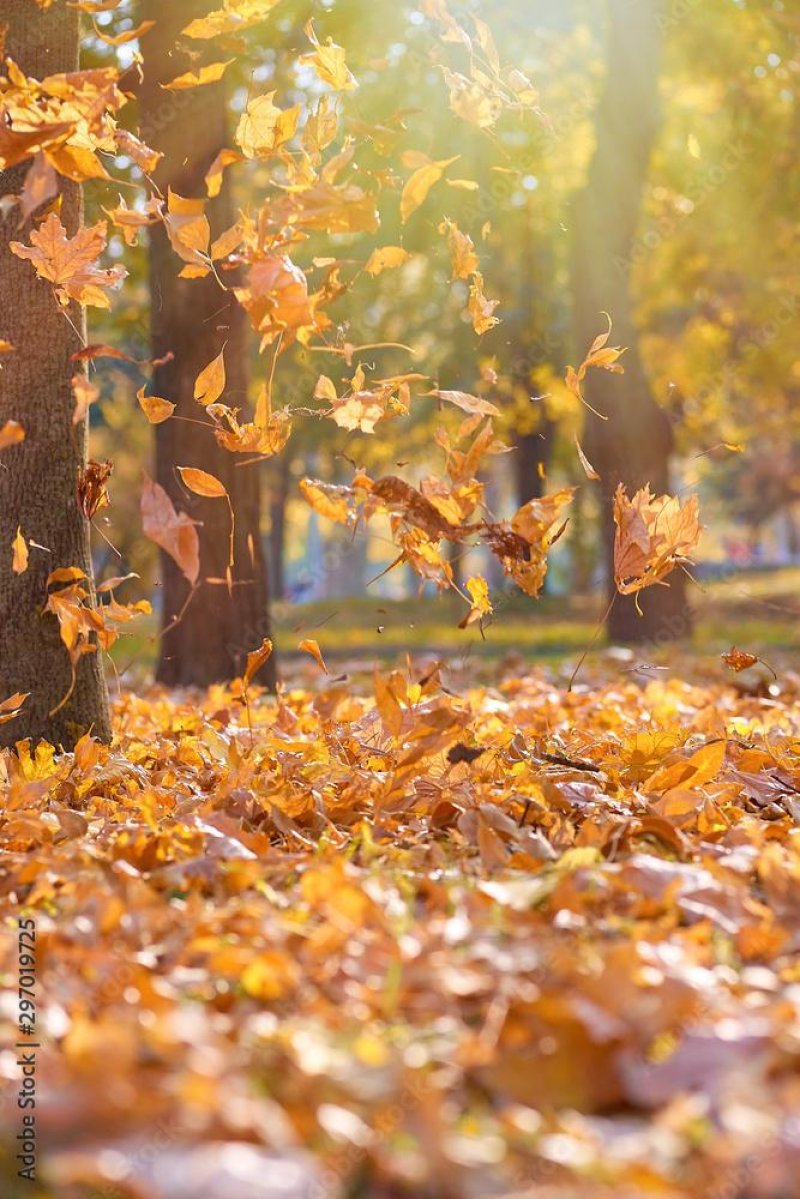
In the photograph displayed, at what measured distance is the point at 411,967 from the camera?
1776 millimetres

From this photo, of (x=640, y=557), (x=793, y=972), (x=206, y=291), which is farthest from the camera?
(x=206, y=291)

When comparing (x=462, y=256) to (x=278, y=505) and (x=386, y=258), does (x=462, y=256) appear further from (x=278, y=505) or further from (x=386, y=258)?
(x=278, y=505)

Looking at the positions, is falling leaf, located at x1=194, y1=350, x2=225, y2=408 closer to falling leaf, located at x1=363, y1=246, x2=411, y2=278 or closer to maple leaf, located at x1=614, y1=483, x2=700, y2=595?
falling leaf, located at x1=363, y1=246, x2=411, y2=278

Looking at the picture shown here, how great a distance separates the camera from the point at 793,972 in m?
1.85

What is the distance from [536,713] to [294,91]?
728 centimetres

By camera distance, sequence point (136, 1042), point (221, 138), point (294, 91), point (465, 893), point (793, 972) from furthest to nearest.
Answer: point (294, 91)
point (221, 138)
point (465, 893)
point (793, 972)
point (136, 1042)

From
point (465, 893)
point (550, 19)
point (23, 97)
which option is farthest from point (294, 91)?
point (465, 893)

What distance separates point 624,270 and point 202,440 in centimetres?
599

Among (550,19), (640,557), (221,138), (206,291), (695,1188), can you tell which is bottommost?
(695,1188)

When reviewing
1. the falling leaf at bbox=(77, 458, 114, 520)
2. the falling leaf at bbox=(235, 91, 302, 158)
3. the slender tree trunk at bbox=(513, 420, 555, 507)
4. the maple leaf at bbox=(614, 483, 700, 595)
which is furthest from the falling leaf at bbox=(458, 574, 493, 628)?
the slender tree trunk at bbox=(513, 420, 555, 507)

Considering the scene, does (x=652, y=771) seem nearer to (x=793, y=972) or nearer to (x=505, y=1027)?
(x=793, y=972)

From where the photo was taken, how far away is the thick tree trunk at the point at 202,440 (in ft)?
22.1

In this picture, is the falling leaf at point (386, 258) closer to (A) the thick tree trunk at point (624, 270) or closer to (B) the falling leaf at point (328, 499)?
(B) the falling leaf at point (328, 499)

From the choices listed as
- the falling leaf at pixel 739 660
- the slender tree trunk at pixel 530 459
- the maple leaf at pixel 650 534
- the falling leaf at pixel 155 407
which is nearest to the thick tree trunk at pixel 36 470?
the falling leaf at pixel 155 407
